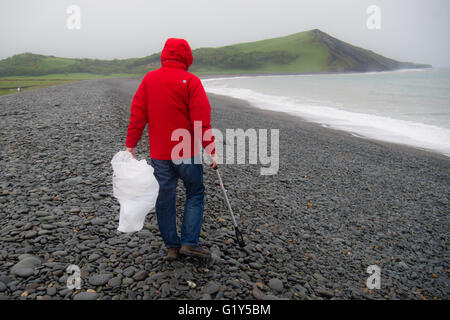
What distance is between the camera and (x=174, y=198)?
12.0 feet

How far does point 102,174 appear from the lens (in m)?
6.65

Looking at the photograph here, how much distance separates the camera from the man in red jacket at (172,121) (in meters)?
3.31

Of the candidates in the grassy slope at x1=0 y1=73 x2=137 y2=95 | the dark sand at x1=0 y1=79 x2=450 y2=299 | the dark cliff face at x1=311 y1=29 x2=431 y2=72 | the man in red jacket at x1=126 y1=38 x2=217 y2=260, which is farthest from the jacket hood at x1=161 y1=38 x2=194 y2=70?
the dark cliff face at x1=311 y1=29 x2=431 y2=72

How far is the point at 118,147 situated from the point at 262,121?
420 inches

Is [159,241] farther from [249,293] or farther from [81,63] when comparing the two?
[81,63]

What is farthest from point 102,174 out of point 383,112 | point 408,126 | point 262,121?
point 383,112

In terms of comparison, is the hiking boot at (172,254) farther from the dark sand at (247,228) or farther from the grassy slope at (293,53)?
the grassy slope at (293,53)

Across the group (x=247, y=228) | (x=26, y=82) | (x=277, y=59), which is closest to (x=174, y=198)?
(x=247, y=228)

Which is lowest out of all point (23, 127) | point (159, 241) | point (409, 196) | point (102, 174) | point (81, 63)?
point (409, 196)

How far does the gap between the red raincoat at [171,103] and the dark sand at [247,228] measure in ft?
5.77

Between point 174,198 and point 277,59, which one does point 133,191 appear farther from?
point 277,59

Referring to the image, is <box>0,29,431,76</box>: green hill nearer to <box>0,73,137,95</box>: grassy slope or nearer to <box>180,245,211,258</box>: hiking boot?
<box>0,73,137,95</box>: grassy slope

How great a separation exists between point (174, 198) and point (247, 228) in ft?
6.93

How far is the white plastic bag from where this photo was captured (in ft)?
11.0
